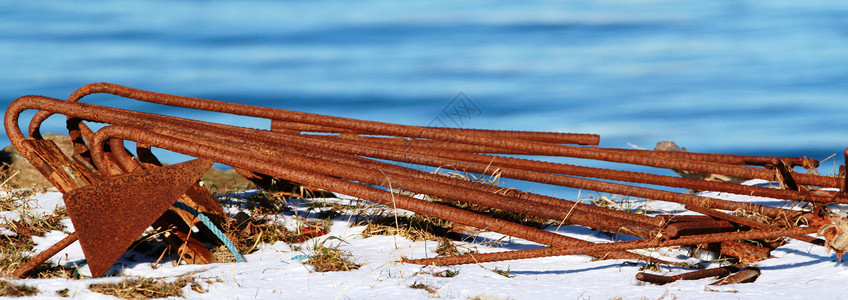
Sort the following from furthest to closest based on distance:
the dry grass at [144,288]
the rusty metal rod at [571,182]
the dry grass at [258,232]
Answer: the dry grass at [258,232], the rusty metal rod at [571,182], the dry grass at [144,288]

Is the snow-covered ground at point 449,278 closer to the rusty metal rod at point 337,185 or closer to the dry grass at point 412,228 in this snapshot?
the dry grass at point 412,228


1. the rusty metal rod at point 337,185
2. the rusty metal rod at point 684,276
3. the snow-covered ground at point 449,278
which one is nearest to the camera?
the snow-covered ground at point 449,278

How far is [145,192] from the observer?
3.91 meters

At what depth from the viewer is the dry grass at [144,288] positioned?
3.40 metres

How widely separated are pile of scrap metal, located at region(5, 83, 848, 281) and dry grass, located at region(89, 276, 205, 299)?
336 millimetres

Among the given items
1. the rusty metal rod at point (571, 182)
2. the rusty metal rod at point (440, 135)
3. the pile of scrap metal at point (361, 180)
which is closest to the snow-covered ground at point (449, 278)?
the pile of scrap metal at point (361, 180)

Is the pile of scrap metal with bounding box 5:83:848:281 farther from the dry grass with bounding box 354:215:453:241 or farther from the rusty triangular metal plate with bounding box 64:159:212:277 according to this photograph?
the dry grass with bounding box 354:215:453:241

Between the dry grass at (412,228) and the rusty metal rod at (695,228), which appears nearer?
the rusty metal rod at (695,228)

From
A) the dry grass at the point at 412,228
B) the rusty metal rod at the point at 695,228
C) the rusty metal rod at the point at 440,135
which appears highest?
the rusty metal rod at the point at 440,135

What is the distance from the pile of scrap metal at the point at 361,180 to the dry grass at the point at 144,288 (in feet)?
1.10

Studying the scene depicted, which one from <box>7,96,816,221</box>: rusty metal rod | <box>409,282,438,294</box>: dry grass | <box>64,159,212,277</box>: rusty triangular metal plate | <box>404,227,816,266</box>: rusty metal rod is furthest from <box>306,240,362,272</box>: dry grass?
<box>7,96,816,221</box>: rusty metal rod

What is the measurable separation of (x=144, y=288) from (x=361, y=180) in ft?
4.20

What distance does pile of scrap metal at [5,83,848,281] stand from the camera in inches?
151

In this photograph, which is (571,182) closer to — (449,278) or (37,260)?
(449,278)
